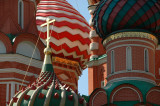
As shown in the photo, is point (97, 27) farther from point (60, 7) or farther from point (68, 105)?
point (60, 7)

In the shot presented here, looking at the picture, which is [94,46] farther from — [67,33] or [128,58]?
[128,58]

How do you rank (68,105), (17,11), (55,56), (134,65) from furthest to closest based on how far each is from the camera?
1. (55,56)
2. (17,11)
3. (134,65)
4. (68,105)

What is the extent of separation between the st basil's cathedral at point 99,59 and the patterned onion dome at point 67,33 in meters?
2.39

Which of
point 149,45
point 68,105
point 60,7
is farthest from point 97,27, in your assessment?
point 60,7

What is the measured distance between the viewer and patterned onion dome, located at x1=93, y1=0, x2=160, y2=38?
831 inches

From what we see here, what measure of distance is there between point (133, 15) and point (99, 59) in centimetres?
318

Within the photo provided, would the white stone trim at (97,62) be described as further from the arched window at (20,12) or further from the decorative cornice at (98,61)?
the arched window at (20,12)

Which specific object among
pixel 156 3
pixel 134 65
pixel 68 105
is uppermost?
pixel 156 3

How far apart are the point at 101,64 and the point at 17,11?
3189 mm

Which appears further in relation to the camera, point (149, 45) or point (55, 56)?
point (55, 56)

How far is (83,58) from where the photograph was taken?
90.1ft

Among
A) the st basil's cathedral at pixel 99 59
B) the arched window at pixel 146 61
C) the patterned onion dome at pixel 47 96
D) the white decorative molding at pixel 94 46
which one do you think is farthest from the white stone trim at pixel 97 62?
the patterned onion dome at pixel 47 96

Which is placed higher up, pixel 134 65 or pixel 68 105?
pixel 134 65

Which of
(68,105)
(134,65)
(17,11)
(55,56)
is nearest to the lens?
(68,105)
